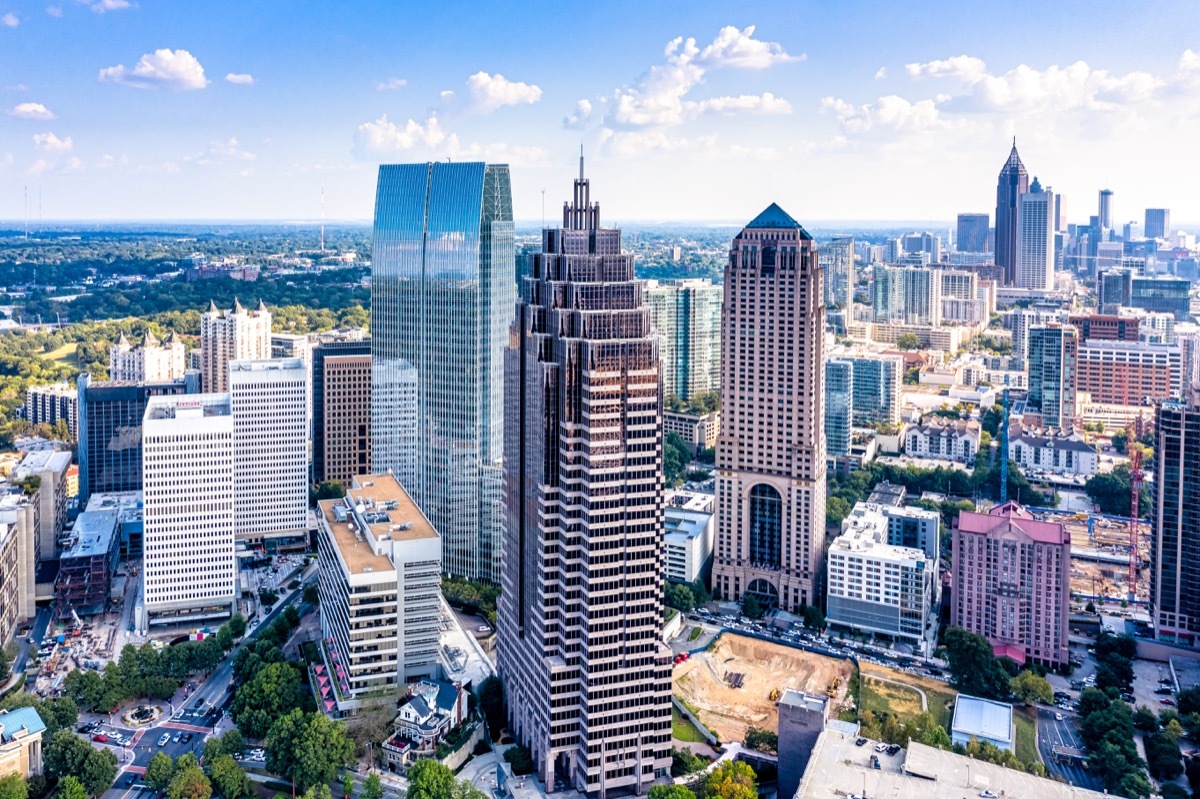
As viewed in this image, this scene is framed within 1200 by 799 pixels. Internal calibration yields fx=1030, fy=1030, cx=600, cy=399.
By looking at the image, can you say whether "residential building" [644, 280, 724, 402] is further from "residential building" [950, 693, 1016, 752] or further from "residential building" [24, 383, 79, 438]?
"residential building" [950, 693, 1016, 752]

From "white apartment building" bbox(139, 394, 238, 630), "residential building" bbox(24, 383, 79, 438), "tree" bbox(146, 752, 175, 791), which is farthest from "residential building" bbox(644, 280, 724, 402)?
"tree" bbox(146, 752, 175, 791)

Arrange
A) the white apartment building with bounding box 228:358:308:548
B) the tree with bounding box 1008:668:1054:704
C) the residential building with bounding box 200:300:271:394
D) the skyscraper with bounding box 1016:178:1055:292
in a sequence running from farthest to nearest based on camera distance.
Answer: the skyscraper with bounding box 1016:178:1055:292, the residential building with bounding box 200:300:271:394, the white apartment building with bounding box 228:358:308:548, the tree with bounding box 1008:668:1054:704

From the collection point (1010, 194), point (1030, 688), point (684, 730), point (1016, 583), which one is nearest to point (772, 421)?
point (1016, 583)

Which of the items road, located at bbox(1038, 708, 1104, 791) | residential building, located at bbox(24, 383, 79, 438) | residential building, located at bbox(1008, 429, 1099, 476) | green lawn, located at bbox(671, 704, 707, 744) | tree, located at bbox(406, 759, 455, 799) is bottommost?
road, located at bbox(1038, 708, 1104, 791)

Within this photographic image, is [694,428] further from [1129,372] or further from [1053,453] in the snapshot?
[1129,372]

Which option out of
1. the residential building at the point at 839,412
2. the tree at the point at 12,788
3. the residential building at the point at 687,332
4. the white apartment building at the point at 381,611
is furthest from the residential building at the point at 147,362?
the residential building at the point at 839,412

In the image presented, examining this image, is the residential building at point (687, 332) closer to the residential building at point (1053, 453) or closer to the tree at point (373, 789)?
the residential building at point (1053, 453)

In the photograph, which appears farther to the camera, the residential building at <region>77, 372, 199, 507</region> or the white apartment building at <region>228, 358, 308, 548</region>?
the residential building at <region>77, 372, 199, 507</region>
